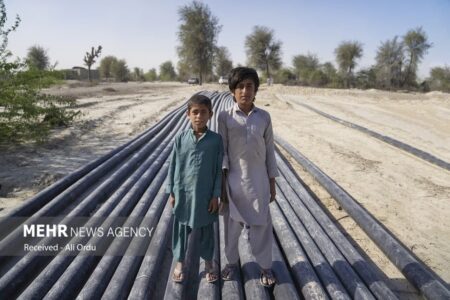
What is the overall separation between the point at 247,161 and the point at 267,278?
2.92 feet

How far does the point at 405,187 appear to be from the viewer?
5.37 m

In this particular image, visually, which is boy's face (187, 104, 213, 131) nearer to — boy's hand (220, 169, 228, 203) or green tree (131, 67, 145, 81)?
boy's hand (220, 169, 228, 203)

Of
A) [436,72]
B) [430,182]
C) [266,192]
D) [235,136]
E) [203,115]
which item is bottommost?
[430,182]

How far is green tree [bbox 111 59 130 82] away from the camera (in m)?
64.1

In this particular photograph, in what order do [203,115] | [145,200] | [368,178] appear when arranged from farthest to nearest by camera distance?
[368,178] → [145,200] → [203,115]

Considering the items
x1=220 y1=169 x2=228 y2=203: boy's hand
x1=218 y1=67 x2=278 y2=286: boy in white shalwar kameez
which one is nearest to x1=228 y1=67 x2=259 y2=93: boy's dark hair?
x1=218 y1=67 x2=278 y2=286: boy in white shalwar kameez

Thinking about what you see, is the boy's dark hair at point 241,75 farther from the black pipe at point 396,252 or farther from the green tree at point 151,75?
the green tree at point 151,75

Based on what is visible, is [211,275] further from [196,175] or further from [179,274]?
[196,175]

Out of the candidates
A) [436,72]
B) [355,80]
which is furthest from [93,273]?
[436,72]

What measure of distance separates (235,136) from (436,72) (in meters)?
58.6

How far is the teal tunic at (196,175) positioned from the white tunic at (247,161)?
106 millimetres

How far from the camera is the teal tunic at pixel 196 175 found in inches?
86.6

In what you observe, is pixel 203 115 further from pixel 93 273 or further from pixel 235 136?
pixel 93 273

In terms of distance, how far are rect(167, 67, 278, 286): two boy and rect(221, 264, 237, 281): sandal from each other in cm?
10
